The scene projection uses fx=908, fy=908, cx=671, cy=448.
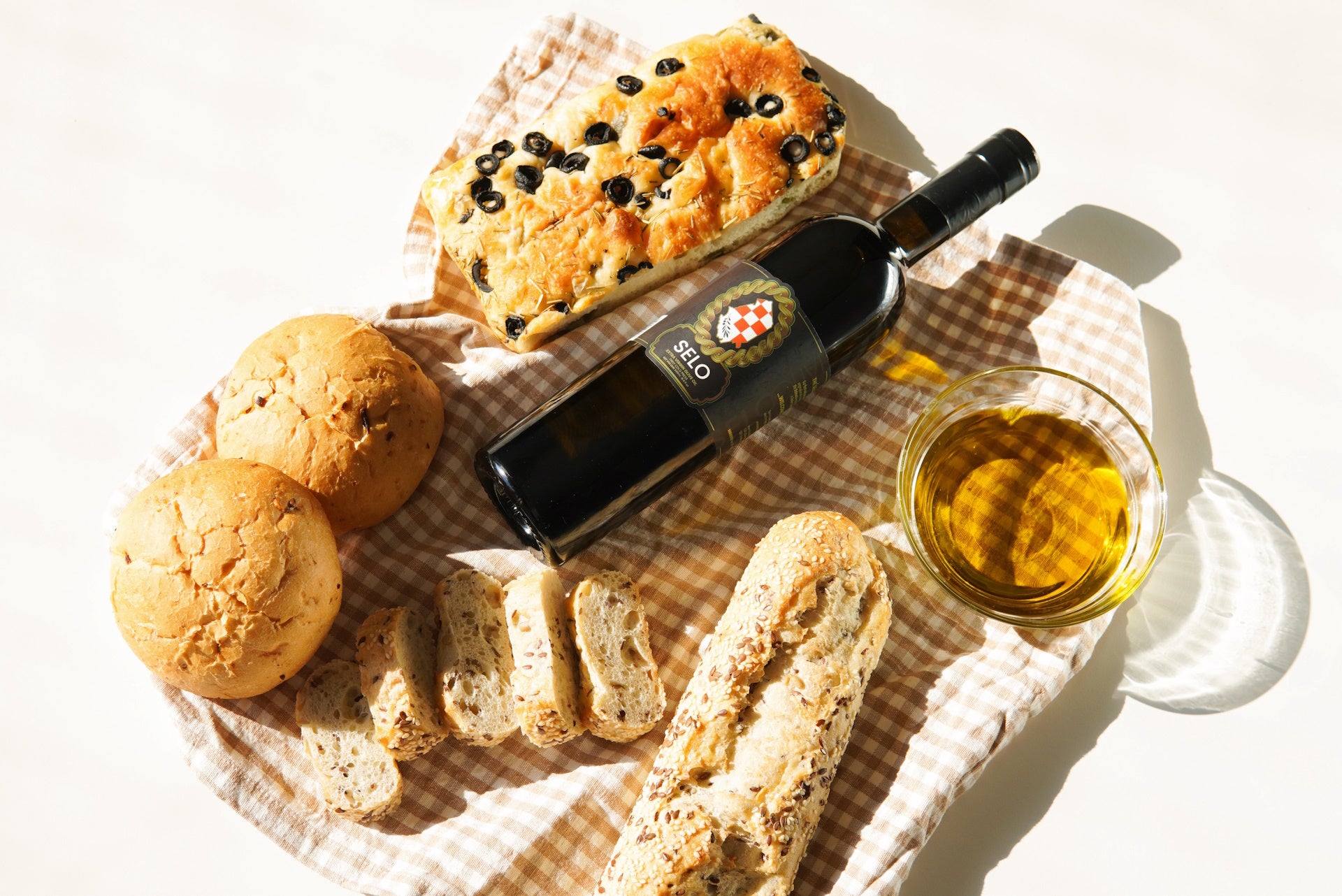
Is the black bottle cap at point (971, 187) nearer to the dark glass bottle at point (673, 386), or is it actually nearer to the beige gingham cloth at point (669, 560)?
the dark glass bottle at point (673, 386)

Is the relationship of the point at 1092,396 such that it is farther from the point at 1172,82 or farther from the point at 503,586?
the point at 503,586

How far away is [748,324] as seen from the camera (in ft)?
6.86

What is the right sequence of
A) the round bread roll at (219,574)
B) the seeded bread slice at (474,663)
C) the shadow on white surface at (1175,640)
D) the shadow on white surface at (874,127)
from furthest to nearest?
the shadow on white surface at (874,127) → the shadow on white surface at (1175,640) → the seeded bread slice at (474,663) → the round bread roll at (219,574)

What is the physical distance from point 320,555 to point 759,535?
1.09 m

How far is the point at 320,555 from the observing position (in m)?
2.07

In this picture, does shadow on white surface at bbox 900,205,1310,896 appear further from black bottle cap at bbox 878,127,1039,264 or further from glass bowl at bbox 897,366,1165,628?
black bottle cap at bbox 878,127,1039,264

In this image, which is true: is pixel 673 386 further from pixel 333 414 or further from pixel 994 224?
pixel 994 224

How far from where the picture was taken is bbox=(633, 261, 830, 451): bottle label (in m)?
2.09

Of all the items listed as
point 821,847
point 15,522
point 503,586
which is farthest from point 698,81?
point 15,522

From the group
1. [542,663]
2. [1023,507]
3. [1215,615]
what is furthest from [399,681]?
[1215,615]

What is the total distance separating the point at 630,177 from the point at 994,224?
3.52 feet

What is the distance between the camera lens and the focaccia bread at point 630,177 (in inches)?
89.9

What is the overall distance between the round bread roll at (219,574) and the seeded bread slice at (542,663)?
46cm

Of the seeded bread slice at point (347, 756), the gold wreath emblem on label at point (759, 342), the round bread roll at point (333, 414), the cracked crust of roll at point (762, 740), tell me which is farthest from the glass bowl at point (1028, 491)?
the seeded bread slice at point (347, 756)
